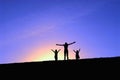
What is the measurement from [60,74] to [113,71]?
2020 millimetres

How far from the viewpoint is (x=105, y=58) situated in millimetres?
9883

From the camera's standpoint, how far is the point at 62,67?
10305 mm

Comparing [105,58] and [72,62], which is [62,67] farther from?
[105,58]

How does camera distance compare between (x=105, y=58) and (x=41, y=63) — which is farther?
(x=41, y=63)

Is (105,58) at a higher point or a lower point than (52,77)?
higher

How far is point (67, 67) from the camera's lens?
1024 centimetres

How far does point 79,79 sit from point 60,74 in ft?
2.56

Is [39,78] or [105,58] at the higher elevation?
[105,58]

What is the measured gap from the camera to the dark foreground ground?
9781 mm

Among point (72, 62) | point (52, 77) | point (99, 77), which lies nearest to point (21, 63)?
point (52, 77)

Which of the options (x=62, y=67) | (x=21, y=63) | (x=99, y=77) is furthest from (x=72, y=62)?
(x=21, y=63)

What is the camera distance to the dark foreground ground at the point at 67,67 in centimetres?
978

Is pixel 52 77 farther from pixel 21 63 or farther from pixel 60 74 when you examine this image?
pixel 21 63

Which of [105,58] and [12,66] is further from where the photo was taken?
[12,66]
